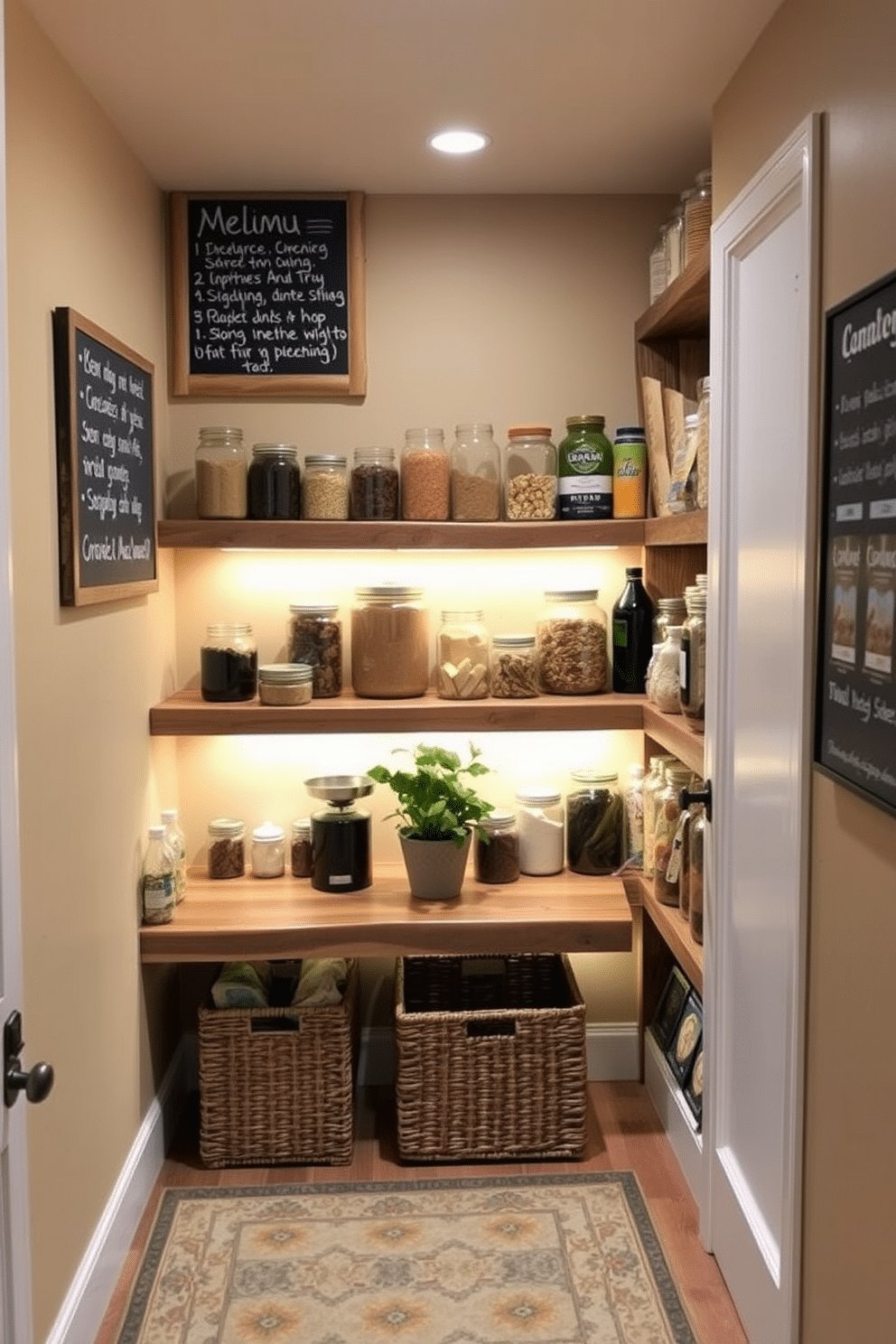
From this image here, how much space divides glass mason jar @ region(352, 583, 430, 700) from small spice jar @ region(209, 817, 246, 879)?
1.61 ft

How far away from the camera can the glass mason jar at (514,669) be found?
314cm

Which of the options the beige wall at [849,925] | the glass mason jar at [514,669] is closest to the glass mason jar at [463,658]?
the glass mason jar at [514,669]

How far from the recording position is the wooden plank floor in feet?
7.91

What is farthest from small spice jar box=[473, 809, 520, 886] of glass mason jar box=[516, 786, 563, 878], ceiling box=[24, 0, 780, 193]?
ceiling box=[24, 0, 780, 193]

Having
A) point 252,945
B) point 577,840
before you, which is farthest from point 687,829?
point 252,945

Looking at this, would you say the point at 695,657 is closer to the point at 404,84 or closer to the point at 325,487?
the point at 325,487

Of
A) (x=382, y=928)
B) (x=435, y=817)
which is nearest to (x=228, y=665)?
(x=435, y=817)

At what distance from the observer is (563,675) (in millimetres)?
3160

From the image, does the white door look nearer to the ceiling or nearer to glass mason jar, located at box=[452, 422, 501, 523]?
the ceiling

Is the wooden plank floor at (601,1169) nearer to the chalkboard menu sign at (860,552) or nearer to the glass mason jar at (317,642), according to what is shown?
the glass mason jar at (317,642)

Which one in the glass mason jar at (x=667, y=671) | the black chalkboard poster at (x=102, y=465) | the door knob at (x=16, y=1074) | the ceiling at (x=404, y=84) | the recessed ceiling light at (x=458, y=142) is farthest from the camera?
the glass mason jar at (x=667, y=671)

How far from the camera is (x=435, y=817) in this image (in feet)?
9.90

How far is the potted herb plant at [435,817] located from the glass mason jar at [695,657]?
61cm

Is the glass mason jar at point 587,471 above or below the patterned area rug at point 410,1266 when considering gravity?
above
